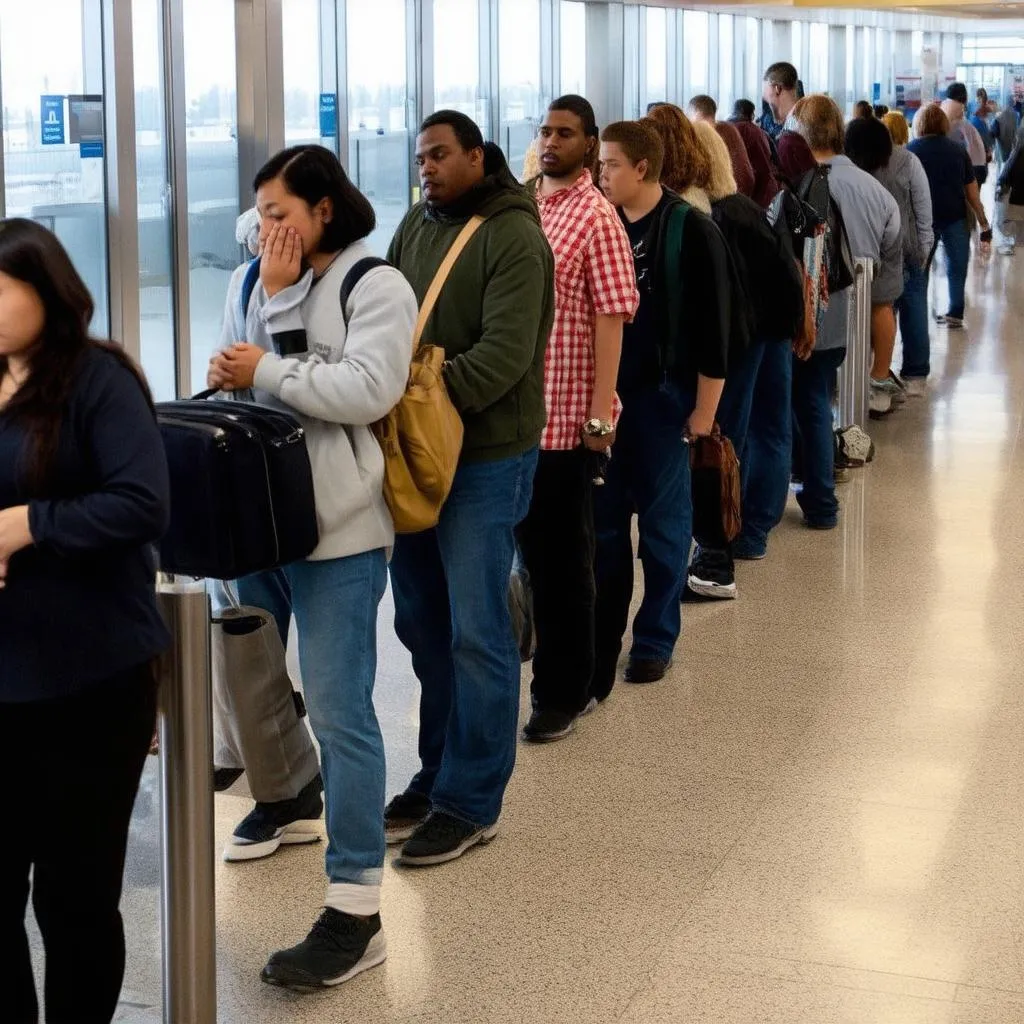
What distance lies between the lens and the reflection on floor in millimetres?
3225

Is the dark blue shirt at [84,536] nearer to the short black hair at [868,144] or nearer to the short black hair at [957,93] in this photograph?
the short black hair at [868,144]

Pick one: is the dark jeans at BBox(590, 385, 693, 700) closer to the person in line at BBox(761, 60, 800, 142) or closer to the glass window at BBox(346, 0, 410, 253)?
the glass window at BBox(346, 0, 410, 253)

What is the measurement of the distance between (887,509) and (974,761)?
3.22 meters

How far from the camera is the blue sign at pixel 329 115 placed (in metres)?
9.36

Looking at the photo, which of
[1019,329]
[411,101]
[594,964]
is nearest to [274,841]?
[594,964]

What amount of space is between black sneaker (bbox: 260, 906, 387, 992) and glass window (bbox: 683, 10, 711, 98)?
50.5ft

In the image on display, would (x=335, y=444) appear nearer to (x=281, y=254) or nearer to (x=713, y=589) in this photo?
(x=281, y=254)

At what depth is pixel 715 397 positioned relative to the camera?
17.0ft

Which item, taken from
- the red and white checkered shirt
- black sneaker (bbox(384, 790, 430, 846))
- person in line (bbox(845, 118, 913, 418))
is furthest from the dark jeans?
person in line (bbox(845, 118, 913, 418))

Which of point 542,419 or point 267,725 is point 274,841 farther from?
point 542,419

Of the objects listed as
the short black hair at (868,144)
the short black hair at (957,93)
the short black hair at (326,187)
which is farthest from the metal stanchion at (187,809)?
the short black hair at (957,93)

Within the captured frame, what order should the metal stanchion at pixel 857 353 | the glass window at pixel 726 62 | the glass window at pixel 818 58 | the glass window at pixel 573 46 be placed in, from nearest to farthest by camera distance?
the metal stanchion at pixel 857 353
the glass window at pixel 573 46
the glass window at pixel 726 62
the glass window at pixel 818 58

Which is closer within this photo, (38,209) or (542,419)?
(542,419)

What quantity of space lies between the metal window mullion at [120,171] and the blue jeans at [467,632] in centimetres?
384
